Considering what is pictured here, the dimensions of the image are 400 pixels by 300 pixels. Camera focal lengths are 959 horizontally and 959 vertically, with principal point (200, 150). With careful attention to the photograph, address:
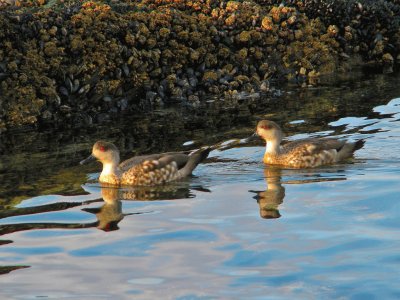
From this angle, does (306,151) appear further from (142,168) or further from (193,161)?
(142,168)

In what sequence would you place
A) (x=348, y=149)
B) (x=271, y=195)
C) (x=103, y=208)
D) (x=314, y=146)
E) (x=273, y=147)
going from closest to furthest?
(x=103, y=208) < (x=271, y=195) < (x=314, y=146) < (x=348, y=149) < (x=273, y=147)

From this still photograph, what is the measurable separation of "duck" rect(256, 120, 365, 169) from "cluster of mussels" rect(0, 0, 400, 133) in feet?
18.3

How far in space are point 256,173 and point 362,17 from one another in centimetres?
1280

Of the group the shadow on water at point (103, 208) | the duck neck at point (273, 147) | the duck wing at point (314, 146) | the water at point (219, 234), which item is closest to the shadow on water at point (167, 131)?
the water at point (219, 234)

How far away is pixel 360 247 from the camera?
11703 millimetres

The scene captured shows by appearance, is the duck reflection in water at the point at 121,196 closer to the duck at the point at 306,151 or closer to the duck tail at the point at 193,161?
the duck tail at the point at 193,161

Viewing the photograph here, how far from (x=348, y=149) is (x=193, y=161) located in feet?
8.73

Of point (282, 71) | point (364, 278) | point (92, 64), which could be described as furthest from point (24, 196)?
point (282, 71)

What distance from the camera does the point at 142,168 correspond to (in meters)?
15.5

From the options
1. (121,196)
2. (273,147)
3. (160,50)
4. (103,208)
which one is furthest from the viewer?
(160,50)

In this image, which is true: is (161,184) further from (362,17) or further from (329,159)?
(362,17)

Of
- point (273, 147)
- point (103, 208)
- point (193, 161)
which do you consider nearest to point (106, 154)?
point (193, 161)

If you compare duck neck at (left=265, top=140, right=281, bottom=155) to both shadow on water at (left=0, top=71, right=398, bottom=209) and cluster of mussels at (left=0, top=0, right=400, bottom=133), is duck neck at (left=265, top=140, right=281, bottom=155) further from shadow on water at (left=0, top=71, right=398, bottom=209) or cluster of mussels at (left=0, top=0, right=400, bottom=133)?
cluster of mussels at (left=0, top=0, right=400, bottom=133)

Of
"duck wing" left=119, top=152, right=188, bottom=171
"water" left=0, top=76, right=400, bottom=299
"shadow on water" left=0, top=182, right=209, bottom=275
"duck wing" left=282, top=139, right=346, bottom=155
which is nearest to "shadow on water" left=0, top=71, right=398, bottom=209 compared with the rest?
"water" left=0, top=76, right=400, bottom=299
